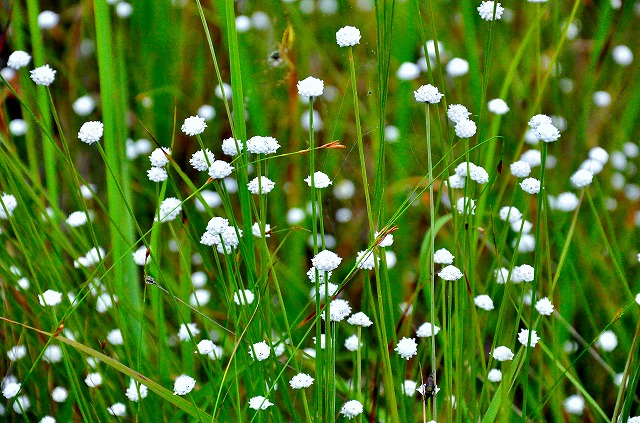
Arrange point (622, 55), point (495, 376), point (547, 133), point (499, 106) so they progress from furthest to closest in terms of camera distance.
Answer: point (622, 55)
point (499, 106)
point (495, 376)
point (547, 133)

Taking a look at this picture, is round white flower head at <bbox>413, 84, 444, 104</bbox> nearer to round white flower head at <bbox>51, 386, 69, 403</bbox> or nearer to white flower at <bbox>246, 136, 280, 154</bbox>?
white flower at <bbox>246, 136, 280, 154</bbox>

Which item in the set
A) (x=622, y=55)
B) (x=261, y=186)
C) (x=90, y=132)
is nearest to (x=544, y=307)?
(x=261, y=186)

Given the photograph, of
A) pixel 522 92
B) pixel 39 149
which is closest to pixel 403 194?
pixel 522 92

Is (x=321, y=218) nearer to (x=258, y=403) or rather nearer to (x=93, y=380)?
(x=258, y=403)

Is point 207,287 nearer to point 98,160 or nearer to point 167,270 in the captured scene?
point 167,270

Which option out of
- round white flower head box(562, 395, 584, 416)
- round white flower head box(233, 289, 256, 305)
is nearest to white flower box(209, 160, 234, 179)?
round white flower head box(233, 289, 256, 305)
